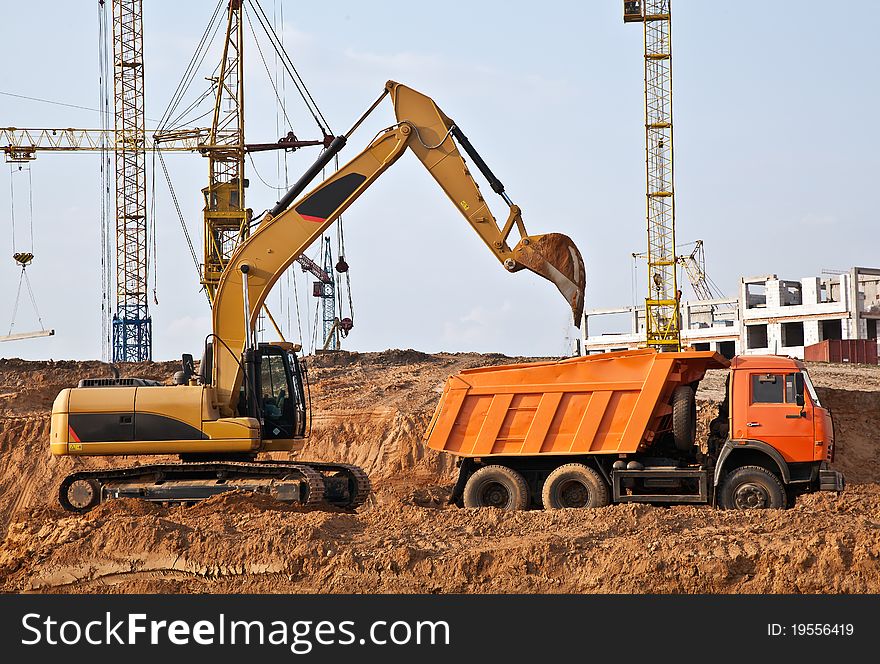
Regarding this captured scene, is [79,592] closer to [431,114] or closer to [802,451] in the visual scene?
[431,114]

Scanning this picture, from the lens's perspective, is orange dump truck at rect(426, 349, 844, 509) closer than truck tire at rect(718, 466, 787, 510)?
No

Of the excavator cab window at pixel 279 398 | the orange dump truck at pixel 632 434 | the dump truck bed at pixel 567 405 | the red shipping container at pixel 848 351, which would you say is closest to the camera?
the orange dump truck at pixel 632 434

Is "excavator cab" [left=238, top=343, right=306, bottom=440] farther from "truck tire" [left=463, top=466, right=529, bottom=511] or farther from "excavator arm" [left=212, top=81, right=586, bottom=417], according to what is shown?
"truck tire" [left=463, top=466, right=529, bottom=511]

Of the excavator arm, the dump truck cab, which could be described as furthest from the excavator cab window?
the dump truck cab

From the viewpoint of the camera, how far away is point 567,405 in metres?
18.5

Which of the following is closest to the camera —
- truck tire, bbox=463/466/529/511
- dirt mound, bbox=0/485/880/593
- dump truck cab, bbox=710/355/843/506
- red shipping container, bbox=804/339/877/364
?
dirt mound, bbox=0/485/880/593

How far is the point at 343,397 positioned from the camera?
107 ft

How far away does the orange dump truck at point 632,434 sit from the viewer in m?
17.3

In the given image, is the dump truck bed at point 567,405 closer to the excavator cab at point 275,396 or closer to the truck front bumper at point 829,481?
the excavator cab at point 275,396

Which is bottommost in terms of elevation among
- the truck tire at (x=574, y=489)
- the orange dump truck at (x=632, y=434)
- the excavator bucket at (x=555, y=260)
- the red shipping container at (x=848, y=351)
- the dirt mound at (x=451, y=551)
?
the dirt mound at (x=451, y=551)

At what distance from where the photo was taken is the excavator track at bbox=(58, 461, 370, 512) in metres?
17.2

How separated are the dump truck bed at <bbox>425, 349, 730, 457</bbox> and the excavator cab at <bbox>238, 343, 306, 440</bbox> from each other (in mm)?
2549

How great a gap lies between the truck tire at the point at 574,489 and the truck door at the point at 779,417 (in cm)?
245

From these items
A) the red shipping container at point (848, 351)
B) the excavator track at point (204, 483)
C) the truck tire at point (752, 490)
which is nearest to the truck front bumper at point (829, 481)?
the truck tire at point (752, 490)
